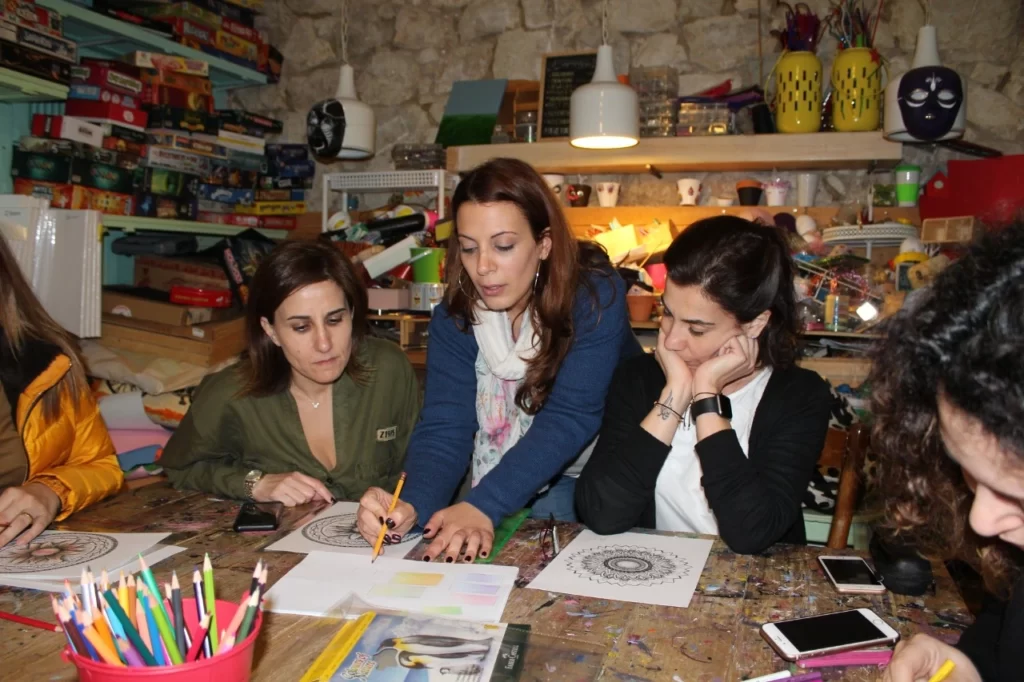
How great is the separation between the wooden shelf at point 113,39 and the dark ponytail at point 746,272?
243 cm

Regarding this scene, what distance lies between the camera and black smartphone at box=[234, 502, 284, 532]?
54.4 inches

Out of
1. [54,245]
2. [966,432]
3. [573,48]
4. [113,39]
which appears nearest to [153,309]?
[54,245]

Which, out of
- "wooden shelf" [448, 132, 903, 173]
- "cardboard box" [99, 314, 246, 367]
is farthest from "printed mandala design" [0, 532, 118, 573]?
"wooden shelf" [448, 132, 903, 173]

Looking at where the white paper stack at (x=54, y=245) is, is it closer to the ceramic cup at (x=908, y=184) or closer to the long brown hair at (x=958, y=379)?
the long brown hair at (x=958, y=379)

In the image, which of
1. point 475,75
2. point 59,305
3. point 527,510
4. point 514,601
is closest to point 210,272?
point 59,305

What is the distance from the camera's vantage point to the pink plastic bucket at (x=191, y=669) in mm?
686

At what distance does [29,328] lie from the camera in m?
1.59

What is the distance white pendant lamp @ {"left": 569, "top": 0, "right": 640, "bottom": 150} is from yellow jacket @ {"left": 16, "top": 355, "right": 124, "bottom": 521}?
5.78 ft

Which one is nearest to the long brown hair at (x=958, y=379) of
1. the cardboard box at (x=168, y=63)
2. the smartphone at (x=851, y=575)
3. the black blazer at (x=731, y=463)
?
the smartphone at (x=851, y=575)

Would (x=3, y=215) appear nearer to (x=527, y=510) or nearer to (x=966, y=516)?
(x=527, y=510)

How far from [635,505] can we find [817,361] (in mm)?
1742

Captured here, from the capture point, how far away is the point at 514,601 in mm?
1093

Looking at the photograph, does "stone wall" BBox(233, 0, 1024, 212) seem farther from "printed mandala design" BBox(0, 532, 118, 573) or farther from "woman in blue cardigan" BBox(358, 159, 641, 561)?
Result: "printed mandala design" BBox(0, 532, 118, 573)

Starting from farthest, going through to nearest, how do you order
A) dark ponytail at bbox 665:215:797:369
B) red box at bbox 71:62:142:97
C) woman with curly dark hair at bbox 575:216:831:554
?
1. red box at bbox 71:62:142:97
2. dark ponytail at bbox 665:215:797:369
3. woman with curly dark hair at bbox 575:216:831:554
